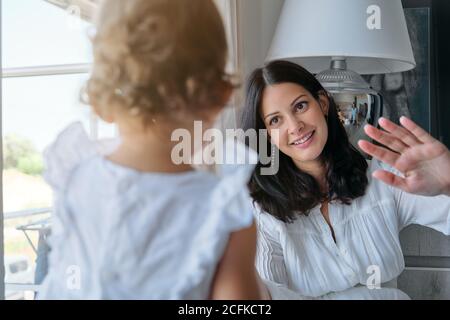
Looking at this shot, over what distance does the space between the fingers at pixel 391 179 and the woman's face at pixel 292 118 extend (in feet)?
0.38

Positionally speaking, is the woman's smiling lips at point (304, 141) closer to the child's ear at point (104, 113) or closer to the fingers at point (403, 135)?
the fingers at point (403, 135)

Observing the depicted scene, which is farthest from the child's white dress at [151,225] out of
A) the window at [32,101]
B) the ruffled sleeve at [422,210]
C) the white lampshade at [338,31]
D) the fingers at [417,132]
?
the white lampshade at [338,31]

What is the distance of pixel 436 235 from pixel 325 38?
407mm

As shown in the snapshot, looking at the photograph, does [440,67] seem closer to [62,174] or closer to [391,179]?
[391,179]

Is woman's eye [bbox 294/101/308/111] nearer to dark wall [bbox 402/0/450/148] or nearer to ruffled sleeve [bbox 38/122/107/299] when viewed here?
ruffled sleeve [bbox 38/122/107/299]

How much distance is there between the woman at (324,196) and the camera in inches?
24.0

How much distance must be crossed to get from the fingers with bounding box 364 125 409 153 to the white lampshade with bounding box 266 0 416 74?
36cm

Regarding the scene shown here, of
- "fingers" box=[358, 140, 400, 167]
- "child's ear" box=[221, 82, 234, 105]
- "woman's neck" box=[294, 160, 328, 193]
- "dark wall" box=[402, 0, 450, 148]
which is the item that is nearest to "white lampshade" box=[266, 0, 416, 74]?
"dark wall" box=[402, 0, 450, 148]

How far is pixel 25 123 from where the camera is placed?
0.58m

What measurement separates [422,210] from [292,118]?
0.82ft

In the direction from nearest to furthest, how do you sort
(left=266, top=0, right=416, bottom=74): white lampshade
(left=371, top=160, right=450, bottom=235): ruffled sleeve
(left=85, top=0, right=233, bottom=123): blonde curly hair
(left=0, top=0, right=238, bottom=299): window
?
(left=85, top=0, right=233, bottom=123): blonde curly hair, (left=0, top=0, right=238, bottom=299): window, (left=371, top=160, right=450, bottom=235): ruffled sleeve, (left=266, top=0, right=416, bottom=74): white lampshade

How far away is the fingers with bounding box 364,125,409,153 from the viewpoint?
592mm

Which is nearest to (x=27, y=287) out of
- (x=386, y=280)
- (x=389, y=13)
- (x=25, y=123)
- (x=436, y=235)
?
(x=25, y=123)

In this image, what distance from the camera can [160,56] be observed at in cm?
35
